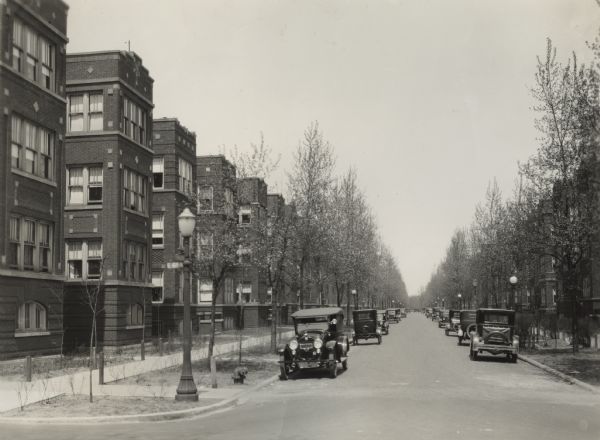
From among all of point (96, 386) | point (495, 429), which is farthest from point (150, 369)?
point (495, 429)

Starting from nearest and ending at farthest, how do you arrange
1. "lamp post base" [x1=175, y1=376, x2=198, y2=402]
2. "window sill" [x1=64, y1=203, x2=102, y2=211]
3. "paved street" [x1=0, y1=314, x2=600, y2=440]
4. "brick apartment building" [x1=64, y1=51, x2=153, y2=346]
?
"paved street" [x1=0, y1=314, x2=600, y2=440]
"lamp post base" [x1=175, y1=376, x2=198, y2=402]
"brick apartment building" [x1=64, y1=51, x2=153, y2=346]
"window sill" [x1=64, y1=203, x2=102, y2=211]

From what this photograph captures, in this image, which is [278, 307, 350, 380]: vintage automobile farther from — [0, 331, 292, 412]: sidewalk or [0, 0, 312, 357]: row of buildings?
[0, 331, 292, 412]: sidewalk

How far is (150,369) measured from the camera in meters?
23.5

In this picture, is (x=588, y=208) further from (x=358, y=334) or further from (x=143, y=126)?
(x=143, y=126)

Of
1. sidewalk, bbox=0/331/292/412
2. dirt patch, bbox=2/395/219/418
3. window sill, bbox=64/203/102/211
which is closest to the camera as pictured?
dirt patch, bbox=2/395/219/418

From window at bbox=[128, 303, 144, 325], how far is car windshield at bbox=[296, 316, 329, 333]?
11548mm

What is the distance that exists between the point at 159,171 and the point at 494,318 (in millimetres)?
22267

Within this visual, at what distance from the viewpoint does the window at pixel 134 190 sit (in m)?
33.1

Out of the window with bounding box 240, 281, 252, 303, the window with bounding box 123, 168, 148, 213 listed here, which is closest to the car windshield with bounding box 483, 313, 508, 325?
the window with bounding box 123, 168, 148, 213

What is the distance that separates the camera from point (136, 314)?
3366cm

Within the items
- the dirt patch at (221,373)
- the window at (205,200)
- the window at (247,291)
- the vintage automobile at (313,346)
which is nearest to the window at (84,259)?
the window at (205,200)

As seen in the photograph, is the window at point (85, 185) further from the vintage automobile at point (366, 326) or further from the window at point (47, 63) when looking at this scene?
the vintage automobile at point (366, 326)

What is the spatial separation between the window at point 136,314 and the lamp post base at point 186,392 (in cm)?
1738

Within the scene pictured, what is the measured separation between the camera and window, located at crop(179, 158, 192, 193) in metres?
43.1
